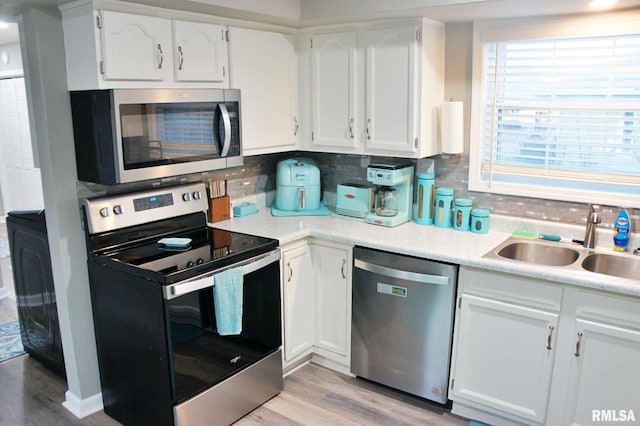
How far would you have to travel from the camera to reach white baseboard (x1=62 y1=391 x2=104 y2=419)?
2.75m

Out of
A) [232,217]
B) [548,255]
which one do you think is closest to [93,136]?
[232,217]

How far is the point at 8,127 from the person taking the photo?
6.46 m

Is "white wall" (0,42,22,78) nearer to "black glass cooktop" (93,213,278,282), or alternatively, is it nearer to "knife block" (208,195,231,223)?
"knife block" (208,195,231,223)

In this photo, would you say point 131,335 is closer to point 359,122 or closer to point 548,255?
point 359,122

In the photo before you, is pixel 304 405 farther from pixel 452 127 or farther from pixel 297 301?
pixel 452 127

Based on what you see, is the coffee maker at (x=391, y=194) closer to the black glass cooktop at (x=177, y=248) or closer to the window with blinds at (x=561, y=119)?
the window with blinds at (x=561, y=119)

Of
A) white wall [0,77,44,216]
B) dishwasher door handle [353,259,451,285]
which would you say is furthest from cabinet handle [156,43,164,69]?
white wall [0,77,44,216]

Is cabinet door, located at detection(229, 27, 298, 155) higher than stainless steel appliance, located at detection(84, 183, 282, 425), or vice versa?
cabinet door, located at detection(229, 27, 298, 155)

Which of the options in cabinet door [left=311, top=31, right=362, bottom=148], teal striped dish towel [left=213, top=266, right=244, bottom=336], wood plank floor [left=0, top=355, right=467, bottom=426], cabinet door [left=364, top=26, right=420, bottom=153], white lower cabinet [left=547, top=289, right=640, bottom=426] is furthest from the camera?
cabinet door [left=311, top=31, right=362, bottom=148]

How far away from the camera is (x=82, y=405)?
2.75m

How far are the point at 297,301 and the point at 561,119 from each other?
1.78m

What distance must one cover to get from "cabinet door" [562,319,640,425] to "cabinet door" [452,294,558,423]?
11 cm

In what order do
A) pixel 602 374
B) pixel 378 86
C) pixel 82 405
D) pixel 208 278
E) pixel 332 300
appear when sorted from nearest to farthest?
pixel 602 374 → pixel 208 278 → pixel 82 405 → pixel 378 86 → pixel 332 300

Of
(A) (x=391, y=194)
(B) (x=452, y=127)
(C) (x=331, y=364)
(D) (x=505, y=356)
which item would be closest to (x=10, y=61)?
(A) (x=391, y=194)
